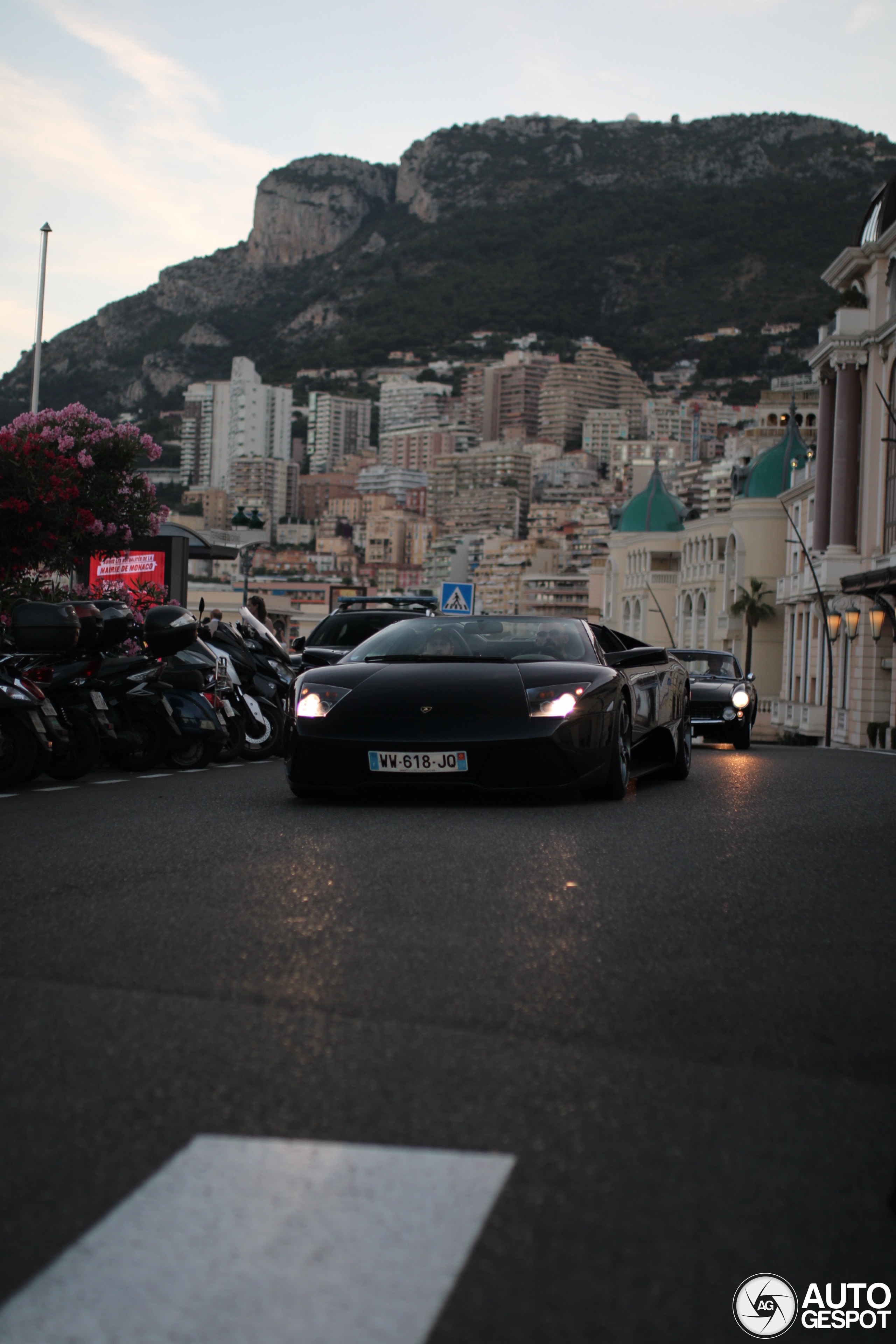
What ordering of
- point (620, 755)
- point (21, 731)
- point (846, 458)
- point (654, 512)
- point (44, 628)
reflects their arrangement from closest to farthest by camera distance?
1. point (620, 755)
2. point (21, 731)
3. point (44, 628)
4. point (846, 458)
5. point (654, 512)

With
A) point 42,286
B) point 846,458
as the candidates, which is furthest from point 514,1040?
point 846,458

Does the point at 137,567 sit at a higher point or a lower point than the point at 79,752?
higher

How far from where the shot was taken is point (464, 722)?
8.36 m

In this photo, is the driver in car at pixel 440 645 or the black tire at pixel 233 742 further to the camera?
the black tire at pixel 233 742

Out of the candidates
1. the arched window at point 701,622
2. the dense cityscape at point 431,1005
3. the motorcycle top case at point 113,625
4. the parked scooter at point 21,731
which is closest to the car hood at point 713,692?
the dense cityscape at point 431,1005

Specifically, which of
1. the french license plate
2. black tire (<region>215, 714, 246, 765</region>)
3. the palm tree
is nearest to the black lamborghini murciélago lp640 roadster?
the french license plate

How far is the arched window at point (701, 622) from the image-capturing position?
319 feet

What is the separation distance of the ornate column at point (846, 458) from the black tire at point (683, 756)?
4092cm

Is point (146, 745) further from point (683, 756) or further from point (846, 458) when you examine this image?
point (846, 458)

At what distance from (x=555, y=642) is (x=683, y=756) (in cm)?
237

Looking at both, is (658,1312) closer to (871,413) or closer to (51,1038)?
(51,1038)

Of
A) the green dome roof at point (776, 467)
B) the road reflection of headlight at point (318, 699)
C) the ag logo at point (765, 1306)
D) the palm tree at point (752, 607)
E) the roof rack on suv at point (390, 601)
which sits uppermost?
the green dome roof at point (776, 467)

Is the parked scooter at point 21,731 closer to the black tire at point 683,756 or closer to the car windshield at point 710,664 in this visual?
the black tire at point 683,756

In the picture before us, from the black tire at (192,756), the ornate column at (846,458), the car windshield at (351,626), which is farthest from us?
the ornate column at (846,458)
